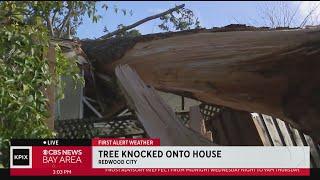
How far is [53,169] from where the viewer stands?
10.2 ft

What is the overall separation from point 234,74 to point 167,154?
67 cm

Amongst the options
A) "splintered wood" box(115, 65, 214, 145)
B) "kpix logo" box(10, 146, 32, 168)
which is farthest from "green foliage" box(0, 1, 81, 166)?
"splintered wood" box(115, 65, 214, 145)

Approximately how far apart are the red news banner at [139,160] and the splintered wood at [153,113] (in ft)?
0.56

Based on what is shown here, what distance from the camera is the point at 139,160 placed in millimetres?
3238

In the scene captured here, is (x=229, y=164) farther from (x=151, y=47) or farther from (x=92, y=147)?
(x=151, y=47)

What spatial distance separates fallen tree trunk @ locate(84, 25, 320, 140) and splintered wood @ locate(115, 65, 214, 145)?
0.31 ft

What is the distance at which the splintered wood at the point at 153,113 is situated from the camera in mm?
3592

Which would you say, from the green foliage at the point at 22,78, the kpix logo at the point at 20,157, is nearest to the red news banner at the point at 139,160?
the kpix logo at the point at 20,157

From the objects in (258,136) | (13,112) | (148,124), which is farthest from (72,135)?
(13,112)

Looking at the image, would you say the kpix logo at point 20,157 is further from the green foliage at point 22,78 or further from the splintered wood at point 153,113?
the splintered wood at point 153,113

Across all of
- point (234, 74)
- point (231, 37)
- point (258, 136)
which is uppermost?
point (231, 37)

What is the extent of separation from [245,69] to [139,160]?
88 cm

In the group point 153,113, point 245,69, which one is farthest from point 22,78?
point 245,69

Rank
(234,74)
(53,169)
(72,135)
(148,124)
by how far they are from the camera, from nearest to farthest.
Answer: (53,169)
(234,74)
(148,124)
(72,135)
